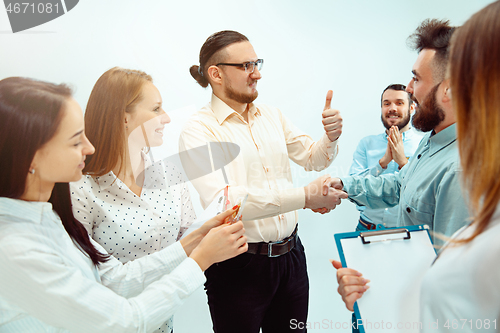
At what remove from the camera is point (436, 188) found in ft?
3.68

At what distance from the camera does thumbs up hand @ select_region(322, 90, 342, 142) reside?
1489mm

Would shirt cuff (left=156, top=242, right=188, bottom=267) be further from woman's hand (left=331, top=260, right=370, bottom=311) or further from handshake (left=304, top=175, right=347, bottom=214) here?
handshake (left=304, top=175, right=347, bottom=214)

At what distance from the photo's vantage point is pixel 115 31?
1470 mm

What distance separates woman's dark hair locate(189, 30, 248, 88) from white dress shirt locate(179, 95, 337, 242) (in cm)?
17

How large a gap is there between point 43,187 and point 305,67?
5.33 ft

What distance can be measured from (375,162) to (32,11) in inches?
79.6

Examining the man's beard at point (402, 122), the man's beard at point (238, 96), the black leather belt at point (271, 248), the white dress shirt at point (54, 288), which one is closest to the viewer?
the white dress shirt at point (54, 288)

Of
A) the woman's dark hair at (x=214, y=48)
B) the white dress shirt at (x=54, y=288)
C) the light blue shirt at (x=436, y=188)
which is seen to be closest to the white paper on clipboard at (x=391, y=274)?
the light blue shirt at (x=436, y=188)

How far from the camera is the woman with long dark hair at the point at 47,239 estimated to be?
0.69 m

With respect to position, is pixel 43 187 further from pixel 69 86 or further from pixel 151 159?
pixel 151 159

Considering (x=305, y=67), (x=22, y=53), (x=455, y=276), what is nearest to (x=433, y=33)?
(x=305, y=67)

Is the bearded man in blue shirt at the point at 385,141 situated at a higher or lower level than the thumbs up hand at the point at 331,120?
lower

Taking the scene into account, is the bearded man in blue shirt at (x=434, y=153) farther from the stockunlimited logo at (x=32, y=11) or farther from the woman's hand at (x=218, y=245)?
the stockunlimited logo at (x=32, y=11)

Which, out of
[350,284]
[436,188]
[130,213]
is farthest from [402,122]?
[130,213]
